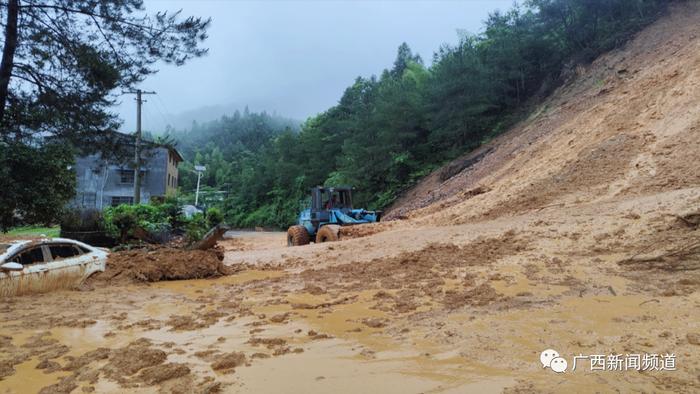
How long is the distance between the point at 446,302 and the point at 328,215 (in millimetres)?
11185

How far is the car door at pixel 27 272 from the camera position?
24.0ft

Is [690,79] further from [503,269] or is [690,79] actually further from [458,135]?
[458,135]

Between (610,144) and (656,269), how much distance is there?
847cm

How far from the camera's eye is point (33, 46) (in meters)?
9.72

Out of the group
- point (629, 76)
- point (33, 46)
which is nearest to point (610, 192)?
point (629, 76)

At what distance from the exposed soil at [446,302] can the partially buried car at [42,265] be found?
0.30m

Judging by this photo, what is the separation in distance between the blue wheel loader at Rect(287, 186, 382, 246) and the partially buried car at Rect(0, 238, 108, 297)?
8.87 meters

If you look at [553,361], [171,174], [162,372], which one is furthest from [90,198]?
[553,361]

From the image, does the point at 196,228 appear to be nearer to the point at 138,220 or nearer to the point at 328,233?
the point at 138,220

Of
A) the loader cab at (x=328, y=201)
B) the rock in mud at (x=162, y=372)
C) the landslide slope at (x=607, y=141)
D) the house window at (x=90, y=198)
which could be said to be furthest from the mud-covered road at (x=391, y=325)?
the house window at (x=90, y=198)

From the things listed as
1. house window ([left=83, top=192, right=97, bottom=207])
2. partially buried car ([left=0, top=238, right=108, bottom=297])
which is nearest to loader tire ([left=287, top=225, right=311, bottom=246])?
partially buried car ([left=0, top=238, right=108, bottom=297])

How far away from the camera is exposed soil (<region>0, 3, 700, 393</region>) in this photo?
12.8ft

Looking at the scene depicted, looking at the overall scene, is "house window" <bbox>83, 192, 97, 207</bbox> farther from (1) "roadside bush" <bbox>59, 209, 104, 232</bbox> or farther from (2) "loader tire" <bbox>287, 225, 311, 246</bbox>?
(2) "loader tire" <bbox>287, 225, 311, 246</bbox>

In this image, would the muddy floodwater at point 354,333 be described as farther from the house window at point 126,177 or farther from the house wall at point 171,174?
the house wall at point 171,174
